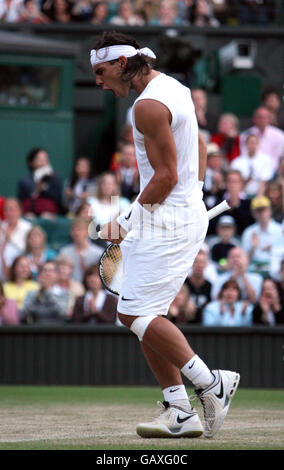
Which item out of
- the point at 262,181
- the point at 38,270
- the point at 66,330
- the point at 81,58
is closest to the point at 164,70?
the point at 81,58

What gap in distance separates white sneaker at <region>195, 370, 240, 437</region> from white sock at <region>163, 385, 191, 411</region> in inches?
3.3

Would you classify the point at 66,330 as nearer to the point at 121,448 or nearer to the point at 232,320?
the point at 232,320

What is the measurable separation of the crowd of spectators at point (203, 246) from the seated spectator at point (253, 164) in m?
0.01

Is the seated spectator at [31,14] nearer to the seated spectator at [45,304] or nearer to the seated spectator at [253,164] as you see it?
the seated spectator at [253,164]

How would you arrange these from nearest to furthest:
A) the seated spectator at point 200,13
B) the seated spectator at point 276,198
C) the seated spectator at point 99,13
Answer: the seated spectator at point 276,198 < the seated spectator at point 99,13 < the seated spectator at point 200,13

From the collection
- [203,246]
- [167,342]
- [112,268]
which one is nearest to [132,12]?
[203,246]

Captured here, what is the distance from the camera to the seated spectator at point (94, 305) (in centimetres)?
1134

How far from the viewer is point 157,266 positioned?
5883mm

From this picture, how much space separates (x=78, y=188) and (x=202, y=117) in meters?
2.05

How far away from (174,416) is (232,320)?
537cm

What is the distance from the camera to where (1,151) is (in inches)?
658

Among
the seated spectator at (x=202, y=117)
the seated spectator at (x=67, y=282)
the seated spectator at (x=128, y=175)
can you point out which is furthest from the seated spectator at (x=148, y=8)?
the seated spectator at (x=67, y=282)

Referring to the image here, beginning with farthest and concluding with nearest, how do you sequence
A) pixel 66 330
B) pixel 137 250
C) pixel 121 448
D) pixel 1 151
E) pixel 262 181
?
pixel 1 151 → pixel 262 181 → pixel 66 330 → pixel 137 250 → pixel 121 448

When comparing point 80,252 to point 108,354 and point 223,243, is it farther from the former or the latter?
point 108,354
